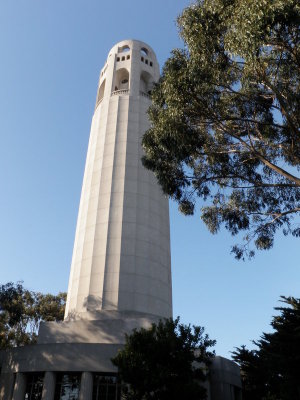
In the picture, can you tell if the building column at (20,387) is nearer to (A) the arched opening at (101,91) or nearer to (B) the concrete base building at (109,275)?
(B) the concrete base building at (109,275)

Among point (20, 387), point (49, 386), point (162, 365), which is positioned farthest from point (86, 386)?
point (162, 365)

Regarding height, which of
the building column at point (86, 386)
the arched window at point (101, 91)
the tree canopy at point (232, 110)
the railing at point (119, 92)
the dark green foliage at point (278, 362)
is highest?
the arched window at point (101, 91)

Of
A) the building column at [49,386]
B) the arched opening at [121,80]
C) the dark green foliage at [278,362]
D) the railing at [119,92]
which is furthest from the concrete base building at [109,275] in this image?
the dark green foliage at [278,362]

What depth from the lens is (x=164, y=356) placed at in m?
18.0

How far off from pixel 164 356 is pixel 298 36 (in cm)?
1575

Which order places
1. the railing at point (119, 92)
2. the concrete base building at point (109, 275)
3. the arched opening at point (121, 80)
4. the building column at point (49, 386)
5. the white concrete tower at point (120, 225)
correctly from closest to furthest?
the building column at point (49, 386) < the concrete base building at point (109, 275) < the white concrete tower at point (120, 225) < the railing at point (119, 92) < the arched opening at point (121, 80)

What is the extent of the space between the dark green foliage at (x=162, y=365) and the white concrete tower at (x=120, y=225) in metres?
7.83

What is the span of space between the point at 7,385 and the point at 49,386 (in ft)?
12.9

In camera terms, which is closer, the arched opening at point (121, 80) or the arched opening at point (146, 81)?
the arched opening at point (121, 80)

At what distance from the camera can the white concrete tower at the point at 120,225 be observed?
2738 cm

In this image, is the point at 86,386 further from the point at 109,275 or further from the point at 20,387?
the point at 109,275

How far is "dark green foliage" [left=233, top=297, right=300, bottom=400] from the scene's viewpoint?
24.2 metres

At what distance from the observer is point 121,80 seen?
4147 cm

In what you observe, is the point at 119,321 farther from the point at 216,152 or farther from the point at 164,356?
the point at 216,152
